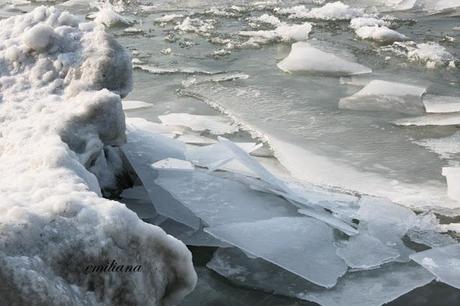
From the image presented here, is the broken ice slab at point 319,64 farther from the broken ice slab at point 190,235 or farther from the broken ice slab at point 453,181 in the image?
the broken ice slab at point 190,235

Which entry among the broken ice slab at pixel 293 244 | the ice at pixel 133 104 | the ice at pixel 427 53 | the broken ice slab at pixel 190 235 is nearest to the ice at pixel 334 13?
the ice at pixel 427 53

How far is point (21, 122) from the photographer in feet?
6.57

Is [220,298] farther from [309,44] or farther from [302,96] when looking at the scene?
[309,44]

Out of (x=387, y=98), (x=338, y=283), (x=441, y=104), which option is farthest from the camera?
(x=387, y=98)

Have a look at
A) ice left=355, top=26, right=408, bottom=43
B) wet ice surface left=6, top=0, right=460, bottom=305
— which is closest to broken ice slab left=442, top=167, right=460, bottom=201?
wet ice surface left=6, top=0, right=460, bottom=305

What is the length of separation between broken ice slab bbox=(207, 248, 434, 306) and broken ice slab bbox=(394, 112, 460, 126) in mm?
1579

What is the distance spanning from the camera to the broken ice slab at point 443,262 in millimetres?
1982

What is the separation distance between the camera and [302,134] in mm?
3324

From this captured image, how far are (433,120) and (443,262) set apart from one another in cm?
164

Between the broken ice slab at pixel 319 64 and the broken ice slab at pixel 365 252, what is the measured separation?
7.79 feet

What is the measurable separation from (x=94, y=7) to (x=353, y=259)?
18.6 ft

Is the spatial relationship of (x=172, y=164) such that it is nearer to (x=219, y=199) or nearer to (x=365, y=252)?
(x=219, y=199)

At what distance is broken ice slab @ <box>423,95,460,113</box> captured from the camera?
3631mm

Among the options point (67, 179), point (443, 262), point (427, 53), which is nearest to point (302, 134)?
point (443, 262)
